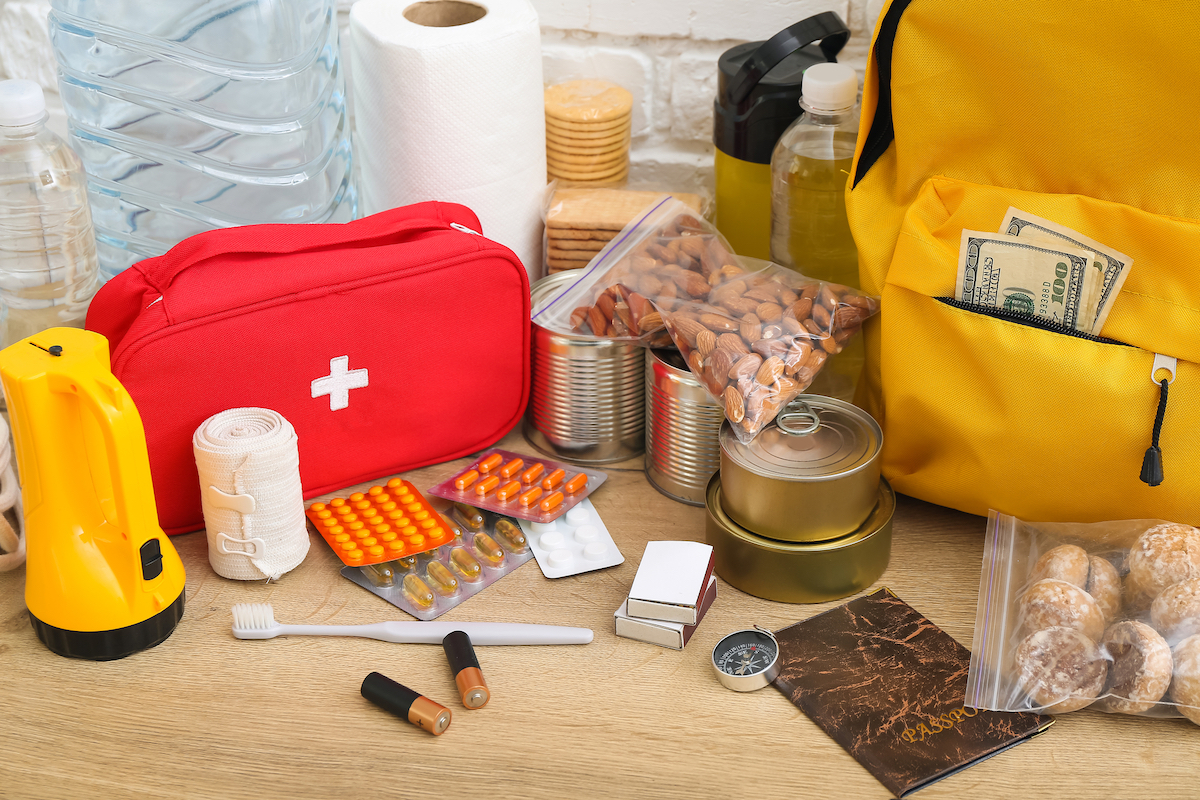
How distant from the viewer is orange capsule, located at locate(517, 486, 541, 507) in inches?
31.0

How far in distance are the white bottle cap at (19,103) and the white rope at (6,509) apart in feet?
0.72

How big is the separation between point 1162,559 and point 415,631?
462mm

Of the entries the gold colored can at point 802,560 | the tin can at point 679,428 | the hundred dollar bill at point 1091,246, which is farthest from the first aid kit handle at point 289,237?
the hundred dollar bill at point 1091,246

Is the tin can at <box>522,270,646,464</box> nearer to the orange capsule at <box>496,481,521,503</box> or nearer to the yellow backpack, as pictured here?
the orange capsule at <box>496,481,521,503</box>

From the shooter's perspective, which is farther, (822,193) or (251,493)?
(822,193)

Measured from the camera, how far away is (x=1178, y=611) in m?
0.61

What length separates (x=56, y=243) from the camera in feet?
2.77

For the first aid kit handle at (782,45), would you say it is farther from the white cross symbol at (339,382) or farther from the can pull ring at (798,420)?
the white cross symbol at (339,382)

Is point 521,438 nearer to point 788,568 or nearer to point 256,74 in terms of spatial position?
point 788,568

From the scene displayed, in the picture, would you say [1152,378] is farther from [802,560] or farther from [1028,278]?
[802,560]

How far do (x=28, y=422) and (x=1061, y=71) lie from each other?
0.65 m

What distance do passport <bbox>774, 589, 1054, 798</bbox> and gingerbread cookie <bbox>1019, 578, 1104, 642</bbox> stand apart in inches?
2.0

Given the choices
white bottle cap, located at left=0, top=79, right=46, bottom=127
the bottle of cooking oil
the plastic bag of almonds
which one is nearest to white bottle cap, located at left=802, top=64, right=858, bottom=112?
the bottle of cooking oil

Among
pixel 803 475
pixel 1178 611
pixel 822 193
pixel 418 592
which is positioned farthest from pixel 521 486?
pixel 1178 611
